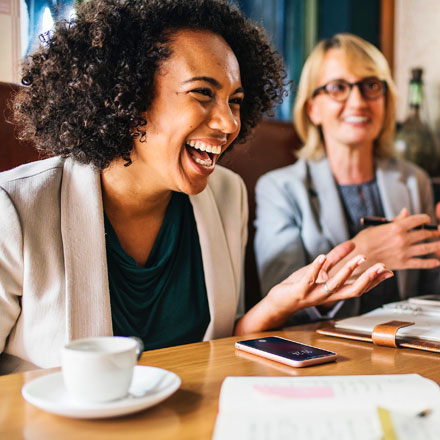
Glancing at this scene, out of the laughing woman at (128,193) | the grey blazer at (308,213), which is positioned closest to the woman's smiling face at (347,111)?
the grey blazer at (308,213)

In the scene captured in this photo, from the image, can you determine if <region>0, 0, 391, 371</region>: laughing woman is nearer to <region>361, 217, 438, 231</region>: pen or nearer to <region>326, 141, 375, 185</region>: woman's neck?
<region>361, 217, 438, 231</region>: pen

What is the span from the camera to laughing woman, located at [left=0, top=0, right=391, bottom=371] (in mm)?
1034

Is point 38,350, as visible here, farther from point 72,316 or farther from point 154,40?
point 154,40

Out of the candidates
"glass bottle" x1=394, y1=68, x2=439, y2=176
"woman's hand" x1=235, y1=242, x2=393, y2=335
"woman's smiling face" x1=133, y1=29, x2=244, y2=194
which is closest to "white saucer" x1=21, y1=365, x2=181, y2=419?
"woman's hand" x1=235, y1=242, x2=393, y2=335

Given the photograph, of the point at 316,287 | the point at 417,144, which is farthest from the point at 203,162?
the point at 417,144

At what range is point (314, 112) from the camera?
6.67 feet

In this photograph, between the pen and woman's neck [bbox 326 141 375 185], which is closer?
the pen

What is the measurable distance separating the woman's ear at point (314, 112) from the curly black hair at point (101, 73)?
850 millimetres

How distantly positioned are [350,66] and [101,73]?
1.10 meters

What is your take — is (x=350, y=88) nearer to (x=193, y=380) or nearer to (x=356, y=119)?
(x=356, y=119)

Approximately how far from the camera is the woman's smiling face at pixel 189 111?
113cm

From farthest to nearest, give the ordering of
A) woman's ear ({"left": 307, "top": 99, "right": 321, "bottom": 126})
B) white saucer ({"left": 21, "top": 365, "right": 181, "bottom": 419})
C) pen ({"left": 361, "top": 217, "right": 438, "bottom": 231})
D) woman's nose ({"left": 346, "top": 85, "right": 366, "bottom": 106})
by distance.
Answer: woman's ear ({"left": 307, "top": 99, "right": 321, "bottom": 126}) < woman's nose ({"left": 346, "top": 85, "right": 366, "bottom": 106}) < pen ({"left": 361, "top": 217, "right": 438, "bottom": 231}) < white saucer ({"left": 21, "top": 365, "right": 181, "bottom": 419})

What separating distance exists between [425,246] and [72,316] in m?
0.98

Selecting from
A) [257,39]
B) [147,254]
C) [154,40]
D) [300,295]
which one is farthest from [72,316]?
[257,39]
